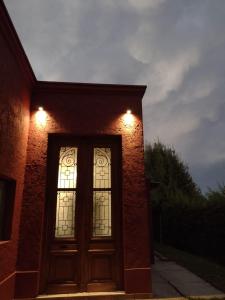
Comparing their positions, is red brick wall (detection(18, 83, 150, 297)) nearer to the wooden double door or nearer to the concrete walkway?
the wooden double door

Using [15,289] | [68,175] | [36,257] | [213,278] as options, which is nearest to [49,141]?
[68,175]

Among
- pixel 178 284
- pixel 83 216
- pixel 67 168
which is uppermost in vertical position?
pixel 67 168

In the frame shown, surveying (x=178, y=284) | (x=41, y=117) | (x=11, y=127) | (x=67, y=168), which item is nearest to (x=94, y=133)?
(x=67, y=168)

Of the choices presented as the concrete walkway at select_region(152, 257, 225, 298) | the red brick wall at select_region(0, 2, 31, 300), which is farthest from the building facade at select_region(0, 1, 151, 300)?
the concrete walkway at select_region(152, 257, 225, 298)

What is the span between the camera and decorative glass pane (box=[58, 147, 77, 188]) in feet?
15.7

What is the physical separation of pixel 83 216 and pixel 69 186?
0.63 m

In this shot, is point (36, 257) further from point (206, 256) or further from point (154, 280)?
point (206, 256)

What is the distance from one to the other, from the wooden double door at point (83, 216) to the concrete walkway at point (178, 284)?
3.07ft

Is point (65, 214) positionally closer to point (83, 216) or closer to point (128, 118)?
point (83, 216)

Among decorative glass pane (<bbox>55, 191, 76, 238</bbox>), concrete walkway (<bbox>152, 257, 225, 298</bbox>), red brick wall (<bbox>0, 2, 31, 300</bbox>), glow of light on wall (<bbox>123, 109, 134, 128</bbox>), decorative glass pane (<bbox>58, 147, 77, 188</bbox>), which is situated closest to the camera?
red brick wall (<bbox>0, 2, 31, 300</bbox>)

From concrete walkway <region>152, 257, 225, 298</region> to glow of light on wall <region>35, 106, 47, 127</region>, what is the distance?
3771mm

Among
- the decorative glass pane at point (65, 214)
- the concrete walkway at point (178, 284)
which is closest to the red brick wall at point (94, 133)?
the decorative glass pane at point (65, 214)

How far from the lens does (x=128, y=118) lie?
199 inches

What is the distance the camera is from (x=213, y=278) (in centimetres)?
562
